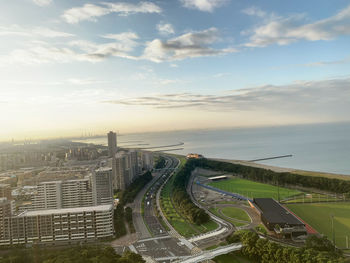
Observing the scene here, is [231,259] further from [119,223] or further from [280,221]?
[119,223]

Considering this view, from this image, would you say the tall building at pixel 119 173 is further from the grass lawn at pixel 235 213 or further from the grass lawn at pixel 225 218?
the grass lawn at pixel 235 213

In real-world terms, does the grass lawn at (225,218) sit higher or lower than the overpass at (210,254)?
lower

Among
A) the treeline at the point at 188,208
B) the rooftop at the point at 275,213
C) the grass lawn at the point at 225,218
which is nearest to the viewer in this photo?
the rooftop at the point at 275,213

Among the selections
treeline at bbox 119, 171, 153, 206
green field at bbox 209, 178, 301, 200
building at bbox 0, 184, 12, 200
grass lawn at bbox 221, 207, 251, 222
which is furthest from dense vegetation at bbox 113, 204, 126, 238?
green field at bbox 209, 178, 301, 200

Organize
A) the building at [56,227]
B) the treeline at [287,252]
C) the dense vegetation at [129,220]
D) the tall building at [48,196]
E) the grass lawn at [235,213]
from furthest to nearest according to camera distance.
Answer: the tall building at [48,196], the grass lawn at [235,213], the dense vegetation at [129,220], the building at [56,227], the treeline at [287,252]

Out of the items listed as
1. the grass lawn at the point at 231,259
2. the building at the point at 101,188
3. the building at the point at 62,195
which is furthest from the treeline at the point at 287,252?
the building at the point at 62,195

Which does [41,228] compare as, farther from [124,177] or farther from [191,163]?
[191,163]

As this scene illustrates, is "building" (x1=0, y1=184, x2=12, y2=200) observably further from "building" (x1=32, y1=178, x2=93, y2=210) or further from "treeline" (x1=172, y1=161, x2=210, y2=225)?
"treeline" (x1=172, y1=161, x2=210, y2=225)
